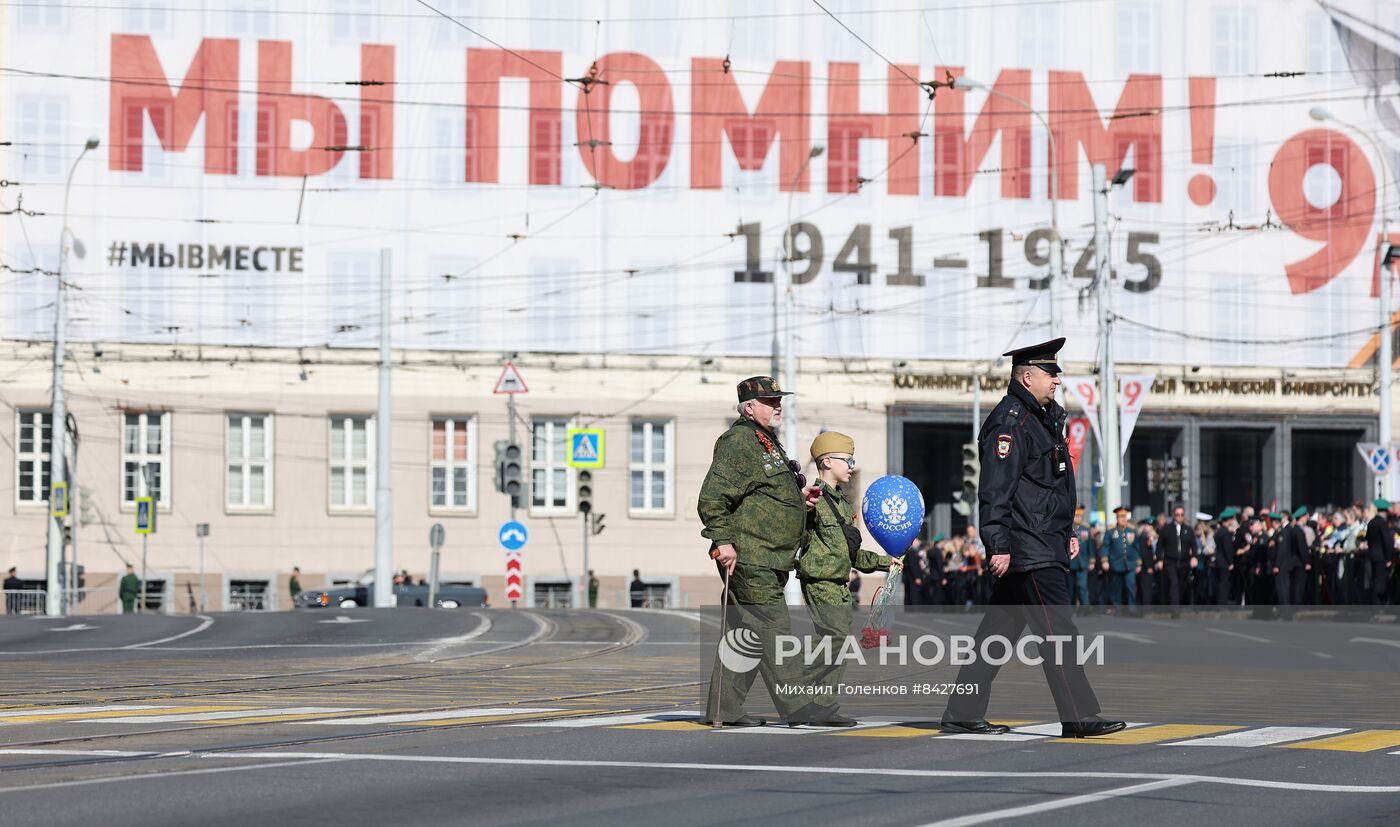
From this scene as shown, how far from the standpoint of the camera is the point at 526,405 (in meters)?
57.0

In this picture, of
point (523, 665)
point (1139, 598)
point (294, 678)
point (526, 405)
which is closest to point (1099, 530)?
point (1139, 598)

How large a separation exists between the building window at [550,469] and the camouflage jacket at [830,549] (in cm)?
4563

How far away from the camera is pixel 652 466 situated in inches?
2299

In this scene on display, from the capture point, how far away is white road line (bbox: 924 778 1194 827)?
7012 millimetres

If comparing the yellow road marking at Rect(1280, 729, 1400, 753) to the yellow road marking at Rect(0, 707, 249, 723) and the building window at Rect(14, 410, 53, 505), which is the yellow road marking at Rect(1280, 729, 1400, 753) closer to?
the yellow road marking at Rect(0, 707, 249, 723)

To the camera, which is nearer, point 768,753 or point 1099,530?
point 768,753

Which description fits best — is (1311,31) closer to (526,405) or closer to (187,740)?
(526,405)

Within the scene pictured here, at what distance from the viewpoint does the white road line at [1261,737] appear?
31.3ft

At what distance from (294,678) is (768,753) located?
314 inches

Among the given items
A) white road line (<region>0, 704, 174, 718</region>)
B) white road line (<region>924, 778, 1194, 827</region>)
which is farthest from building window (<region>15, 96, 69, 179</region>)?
white road line (<region>924, 778, 1194, 827</region>)

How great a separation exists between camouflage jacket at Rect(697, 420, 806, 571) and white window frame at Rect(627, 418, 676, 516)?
156ft

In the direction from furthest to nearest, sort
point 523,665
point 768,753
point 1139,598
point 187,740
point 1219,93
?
point 1219,93 < point 1139,598 < point 523,665 < point 187,740 < point 768,753

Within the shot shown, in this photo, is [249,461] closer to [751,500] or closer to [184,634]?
[184,634]

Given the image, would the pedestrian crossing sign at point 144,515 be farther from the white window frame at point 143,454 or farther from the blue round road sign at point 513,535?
the blue round road sign at point 513,535
